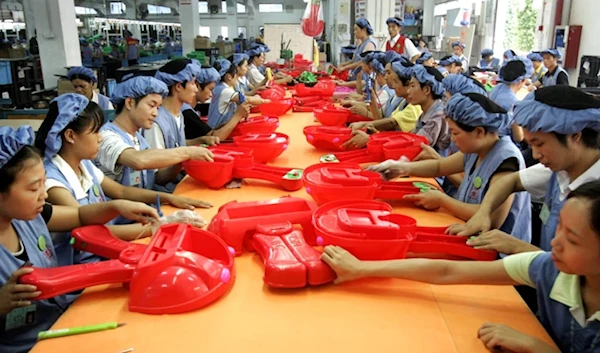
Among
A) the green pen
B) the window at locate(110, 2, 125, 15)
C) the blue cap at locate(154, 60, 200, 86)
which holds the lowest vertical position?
the green pen

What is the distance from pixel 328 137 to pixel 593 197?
1938 mm

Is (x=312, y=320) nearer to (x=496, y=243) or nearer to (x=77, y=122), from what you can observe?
(x=496, y=243)

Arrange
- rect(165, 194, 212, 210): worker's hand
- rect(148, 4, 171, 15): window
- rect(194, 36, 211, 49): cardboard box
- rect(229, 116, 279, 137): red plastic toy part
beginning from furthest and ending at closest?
rect(148, 4, 171, 15): window
rect(194, 36, 211, 49): cardboard box
rect(229, 116, 279, 137): red plastic toy part
rect(165, 194, 212, 210): worker's hand

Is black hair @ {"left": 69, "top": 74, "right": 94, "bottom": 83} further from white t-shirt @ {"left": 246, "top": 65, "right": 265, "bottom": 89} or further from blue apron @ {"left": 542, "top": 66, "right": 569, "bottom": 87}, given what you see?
blue apron @ {"left": 542, "top": 66, "right": 569, "bottom": 87}

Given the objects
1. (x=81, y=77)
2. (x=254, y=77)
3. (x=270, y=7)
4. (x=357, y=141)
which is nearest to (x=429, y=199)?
(x=357, y=141)

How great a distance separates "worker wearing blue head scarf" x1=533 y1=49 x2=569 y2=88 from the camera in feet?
19.8

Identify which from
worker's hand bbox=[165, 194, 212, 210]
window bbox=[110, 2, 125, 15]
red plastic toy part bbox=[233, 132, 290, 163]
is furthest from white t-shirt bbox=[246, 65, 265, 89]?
window bbox=[110, 2, 125, 15]

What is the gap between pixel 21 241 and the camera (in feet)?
4.75

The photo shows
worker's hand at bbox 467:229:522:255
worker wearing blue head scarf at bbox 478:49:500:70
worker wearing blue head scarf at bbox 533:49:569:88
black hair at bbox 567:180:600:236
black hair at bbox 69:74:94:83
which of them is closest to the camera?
black hair at bbox 567:180:600:236

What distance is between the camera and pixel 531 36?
842cm

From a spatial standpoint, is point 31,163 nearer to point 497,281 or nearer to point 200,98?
point 497,281

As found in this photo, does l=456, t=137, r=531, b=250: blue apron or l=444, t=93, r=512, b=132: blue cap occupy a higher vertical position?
l=444, t=93, r=512, b=132: blue cap

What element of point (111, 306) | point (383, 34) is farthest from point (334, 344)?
point (383, 34)

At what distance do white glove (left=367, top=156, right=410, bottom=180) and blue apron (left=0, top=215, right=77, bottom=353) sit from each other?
134cm
